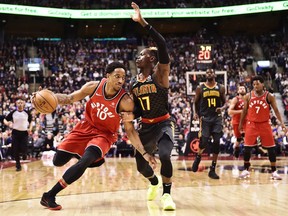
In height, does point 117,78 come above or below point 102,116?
above

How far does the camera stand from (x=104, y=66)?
2592cm

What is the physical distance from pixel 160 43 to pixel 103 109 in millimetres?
984

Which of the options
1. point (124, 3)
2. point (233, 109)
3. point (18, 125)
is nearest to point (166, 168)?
point (233, 109)

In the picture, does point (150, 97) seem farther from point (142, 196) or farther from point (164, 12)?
point (164, 12)

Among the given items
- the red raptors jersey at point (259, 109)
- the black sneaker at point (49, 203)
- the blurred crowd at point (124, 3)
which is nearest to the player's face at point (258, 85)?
the red raptors jersey at point (259, 109)

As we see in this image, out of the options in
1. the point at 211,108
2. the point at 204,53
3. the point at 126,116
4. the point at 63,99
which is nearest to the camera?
the point at 63,99

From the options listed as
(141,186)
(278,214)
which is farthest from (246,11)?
(278,214)

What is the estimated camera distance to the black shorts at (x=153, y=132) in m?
5.19

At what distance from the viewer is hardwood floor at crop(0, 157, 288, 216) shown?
4.56 meters

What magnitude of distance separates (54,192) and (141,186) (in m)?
2.43

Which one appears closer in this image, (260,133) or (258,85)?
(258,85)

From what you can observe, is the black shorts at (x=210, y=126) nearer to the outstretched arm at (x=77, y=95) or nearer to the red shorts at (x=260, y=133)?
the red shorts at (x=260, y=133)

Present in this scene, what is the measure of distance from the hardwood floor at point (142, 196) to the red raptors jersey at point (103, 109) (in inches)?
37.1

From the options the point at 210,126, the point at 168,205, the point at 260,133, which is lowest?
the point at 168,205
